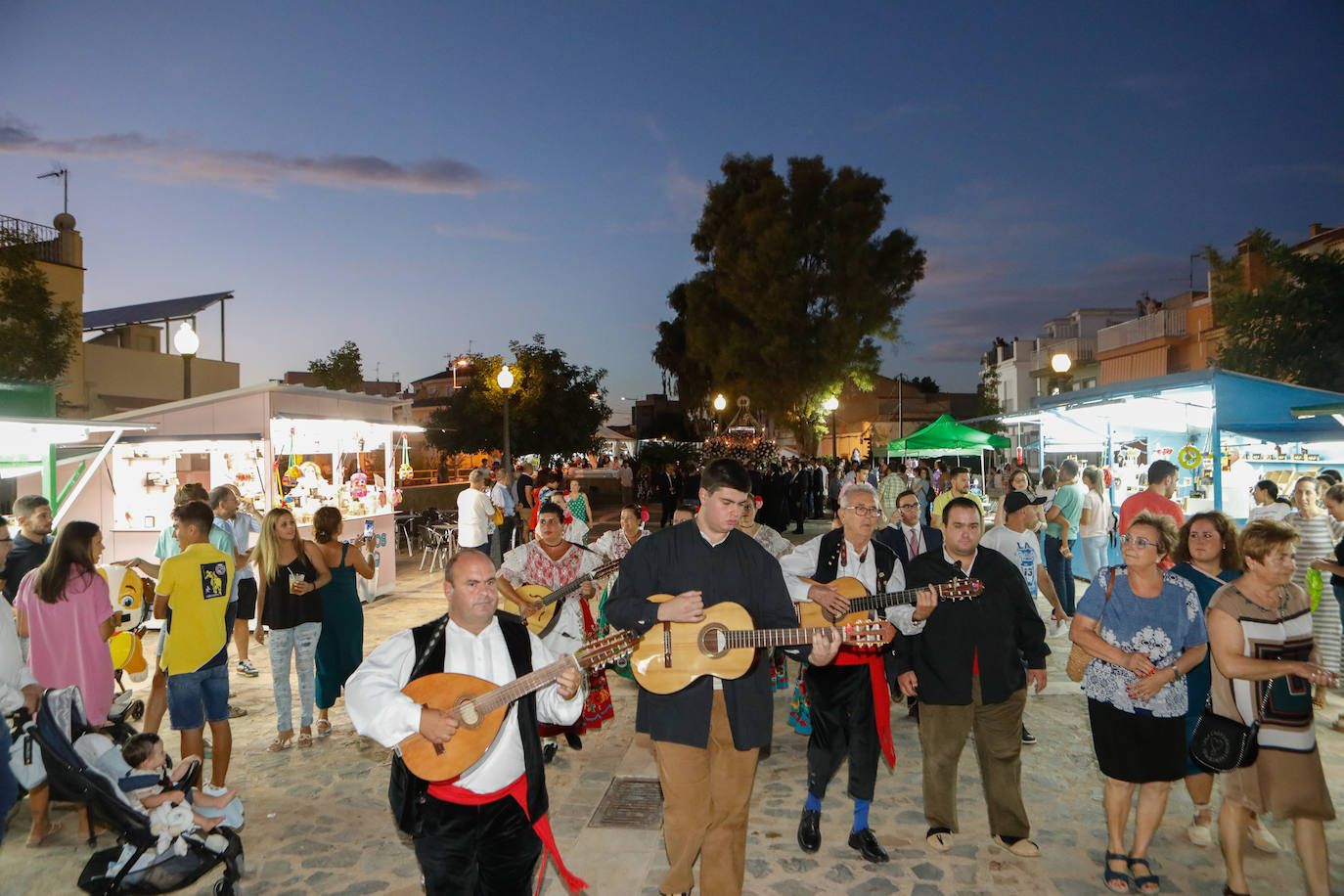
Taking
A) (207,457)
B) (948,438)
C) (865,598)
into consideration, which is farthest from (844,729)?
(948,438)

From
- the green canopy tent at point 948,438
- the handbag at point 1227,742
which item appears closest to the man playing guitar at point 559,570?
the handbag at point 1227,742

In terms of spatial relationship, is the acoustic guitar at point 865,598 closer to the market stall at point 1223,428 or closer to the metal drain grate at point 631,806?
the metal drain grate at point 631,806

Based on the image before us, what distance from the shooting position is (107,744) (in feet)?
14.7

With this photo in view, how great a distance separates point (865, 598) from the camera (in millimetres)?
4414

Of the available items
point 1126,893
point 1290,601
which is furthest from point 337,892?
point 1290,601

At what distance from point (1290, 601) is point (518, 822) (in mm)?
3526

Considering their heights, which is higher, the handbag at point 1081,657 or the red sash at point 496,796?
the handbag at point 1081,657

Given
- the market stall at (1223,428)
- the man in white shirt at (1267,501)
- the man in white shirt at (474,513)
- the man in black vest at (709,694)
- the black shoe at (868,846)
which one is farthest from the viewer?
the man in white shirt at (474,513)

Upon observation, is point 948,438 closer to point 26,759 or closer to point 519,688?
point 519,688

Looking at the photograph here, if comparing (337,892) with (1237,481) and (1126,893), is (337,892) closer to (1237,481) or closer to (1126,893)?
(1126,893)

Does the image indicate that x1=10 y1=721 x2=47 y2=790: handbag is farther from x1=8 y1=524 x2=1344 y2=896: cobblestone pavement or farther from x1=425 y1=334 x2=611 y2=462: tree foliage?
x1=425 y1=334 x2=611 y2=462: tree foliage

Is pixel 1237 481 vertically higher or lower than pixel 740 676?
higher

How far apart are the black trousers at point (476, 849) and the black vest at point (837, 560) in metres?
2.28

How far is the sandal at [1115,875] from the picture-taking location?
4035 mm
